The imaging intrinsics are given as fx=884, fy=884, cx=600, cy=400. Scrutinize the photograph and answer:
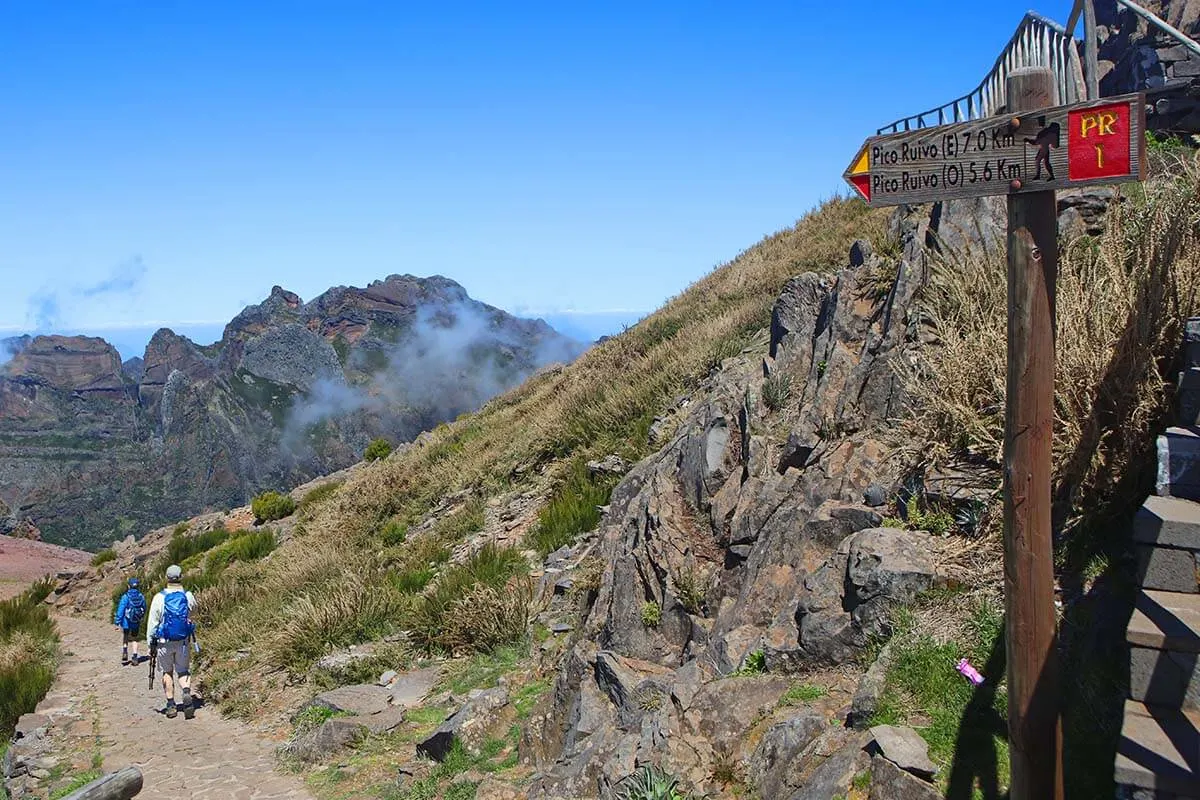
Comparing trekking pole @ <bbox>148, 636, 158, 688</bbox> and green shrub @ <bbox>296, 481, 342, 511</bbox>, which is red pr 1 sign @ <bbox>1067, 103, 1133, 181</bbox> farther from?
green shrub @ <bbox>296, 481, 342, 511</bbox>

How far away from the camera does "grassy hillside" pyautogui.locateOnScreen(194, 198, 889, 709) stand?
1248cm

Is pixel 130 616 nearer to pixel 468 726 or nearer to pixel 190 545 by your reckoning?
pixel 468 726

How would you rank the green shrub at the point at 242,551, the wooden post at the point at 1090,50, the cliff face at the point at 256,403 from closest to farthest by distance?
the wooden post at the point at 1090,50
the green shrub at the point at 242,551
the cliff face at the point at 256,403

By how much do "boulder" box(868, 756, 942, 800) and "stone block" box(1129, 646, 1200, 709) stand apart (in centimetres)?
103

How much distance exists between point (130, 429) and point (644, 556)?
153472 millimetres

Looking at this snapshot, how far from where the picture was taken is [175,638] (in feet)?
38.3

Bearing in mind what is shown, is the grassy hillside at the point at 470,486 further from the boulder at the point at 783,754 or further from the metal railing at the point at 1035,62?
the boulder at the point at 783,754

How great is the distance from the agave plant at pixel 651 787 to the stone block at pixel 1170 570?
2696 millimetres

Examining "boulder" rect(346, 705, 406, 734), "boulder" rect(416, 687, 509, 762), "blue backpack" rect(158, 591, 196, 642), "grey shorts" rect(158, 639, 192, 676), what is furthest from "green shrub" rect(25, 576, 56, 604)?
"boulder" rect(416, 687, 509, 762)

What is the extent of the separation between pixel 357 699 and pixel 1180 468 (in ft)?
28.2

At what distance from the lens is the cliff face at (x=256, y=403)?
356ft

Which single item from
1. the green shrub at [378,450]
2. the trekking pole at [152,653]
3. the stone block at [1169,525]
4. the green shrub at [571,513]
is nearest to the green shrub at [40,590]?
the green shrub at [378,450]

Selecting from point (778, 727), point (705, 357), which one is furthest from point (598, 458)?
point (778, 727)

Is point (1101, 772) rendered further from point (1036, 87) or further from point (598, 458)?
point (598, 458)
